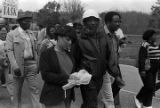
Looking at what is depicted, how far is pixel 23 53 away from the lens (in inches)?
245

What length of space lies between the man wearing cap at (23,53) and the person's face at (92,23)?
148cm

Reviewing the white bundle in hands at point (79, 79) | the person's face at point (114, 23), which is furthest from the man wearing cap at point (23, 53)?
the white bundle in hands at point (79, 79)

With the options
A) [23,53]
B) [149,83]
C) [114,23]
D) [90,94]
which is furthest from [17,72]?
[149,83]

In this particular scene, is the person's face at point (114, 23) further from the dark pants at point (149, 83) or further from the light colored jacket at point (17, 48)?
the light colored jacket at point (17, 48)

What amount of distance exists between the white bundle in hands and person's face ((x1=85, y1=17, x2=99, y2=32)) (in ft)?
2.16

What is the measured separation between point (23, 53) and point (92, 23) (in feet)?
5.35

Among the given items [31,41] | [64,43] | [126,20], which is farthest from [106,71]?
[126,20]

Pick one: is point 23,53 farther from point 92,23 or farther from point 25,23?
point 92,23

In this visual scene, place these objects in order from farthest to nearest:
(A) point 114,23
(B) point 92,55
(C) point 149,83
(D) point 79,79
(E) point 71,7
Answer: (E) point 71,7 → (C) point 149,83 → (A) point 114,23 → (B) point 92,55 → (D) point 79,79

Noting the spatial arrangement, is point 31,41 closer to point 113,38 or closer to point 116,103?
point 113,38

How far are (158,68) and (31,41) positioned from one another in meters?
2.50

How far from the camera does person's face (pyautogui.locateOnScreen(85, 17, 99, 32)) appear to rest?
5094 mm

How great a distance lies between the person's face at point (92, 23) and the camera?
201 inches

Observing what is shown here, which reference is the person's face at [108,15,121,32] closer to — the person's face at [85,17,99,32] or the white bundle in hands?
the person's face at [85,17,99,32]
